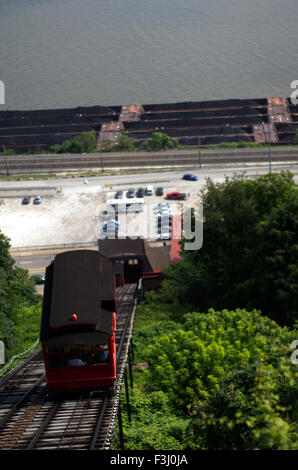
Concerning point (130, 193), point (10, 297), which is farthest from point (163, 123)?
point (10, 297)

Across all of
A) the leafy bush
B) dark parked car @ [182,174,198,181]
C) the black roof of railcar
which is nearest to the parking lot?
dark parked car @ [182,174,198,181]

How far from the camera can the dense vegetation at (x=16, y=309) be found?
26875mm

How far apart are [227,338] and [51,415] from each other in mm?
7796

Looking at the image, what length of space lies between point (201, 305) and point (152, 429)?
54.4 feet

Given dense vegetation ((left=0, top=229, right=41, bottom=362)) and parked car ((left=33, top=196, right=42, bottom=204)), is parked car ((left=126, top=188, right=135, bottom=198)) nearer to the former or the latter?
parked car ((left=33, top=196, right=42, bottom=204))

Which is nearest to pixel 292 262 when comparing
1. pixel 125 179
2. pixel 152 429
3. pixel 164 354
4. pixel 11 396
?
pixel 164 354

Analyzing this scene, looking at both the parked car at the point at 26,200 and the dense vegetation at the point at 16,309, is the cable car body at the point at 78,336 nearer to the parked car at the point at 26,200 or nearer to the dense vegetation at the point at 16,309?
the dense vegetation at the point at 16,309

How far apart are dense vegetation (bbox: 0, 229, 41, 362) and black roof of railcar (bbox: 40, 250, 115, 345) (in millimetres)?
8749

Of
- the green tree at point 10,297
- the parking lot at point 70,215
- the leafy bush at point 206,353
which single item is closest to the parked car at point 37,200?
the parking lot at point 70,215

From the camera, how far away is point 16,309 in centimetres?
3225

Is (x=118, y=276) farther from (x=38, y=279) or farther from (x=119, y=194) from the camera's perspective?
(x=119, y=194)

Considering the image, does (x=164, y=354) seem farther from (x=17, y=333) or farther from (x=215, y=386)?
(x=17, y=333)

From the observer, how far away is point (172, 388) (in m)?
18.6

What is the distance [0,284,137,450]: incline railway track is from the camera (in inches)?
555
